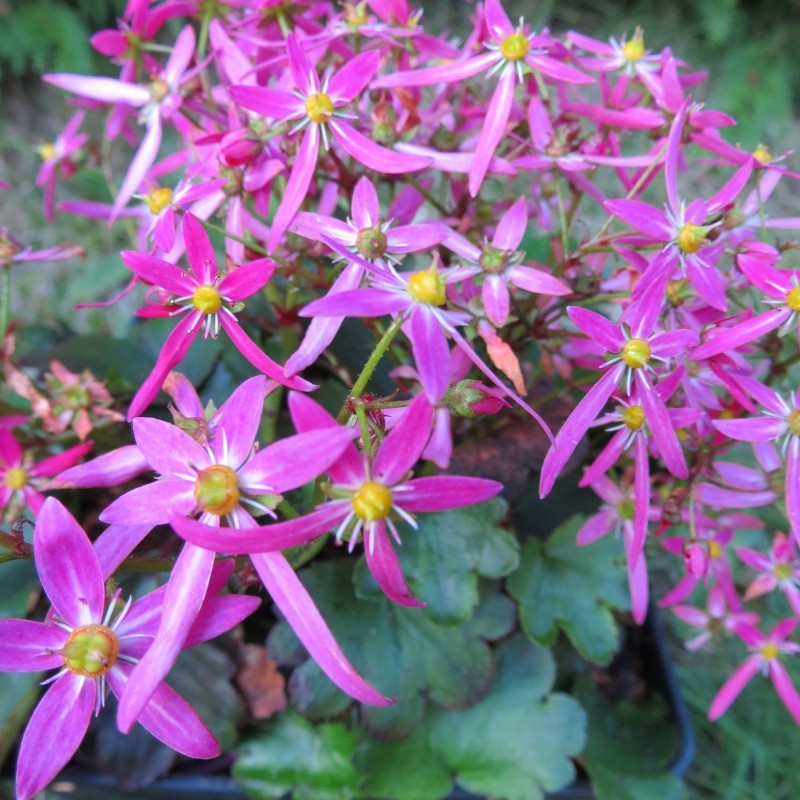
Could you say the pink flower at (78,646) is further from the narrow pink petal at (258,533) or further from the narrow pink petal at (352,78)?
the narrow pink petal at (352,78)

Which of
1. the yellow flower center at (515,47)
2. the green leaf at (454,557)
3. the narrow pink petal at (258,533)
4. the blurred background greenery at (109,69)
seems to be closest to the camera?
the narrow pink petal at (258,533)

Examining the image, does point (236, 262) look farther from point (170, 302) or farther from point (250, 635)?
point (250, 635)

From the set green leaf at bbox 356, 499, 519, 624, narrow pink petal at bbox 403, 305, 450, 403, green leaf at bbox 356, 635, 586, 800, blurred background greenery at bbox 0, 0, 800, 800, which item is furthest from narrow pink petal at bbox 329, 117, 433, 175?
blurred background greenery at bbox 0, 0, 800, 800

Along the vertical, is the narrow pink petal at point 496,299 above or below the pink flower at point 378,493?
above

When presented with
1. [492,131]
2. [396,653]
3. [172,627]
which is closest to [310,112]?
[492,131]

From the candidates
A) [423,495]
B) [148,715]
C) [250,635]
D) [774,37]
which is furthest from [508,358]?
[774,37]

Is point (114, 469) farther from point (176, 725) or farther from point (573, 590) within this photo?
point (573, 590)

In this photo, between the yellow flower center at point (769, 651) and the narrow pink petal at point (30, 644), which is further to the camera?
the yellow flower center at point (769, 651)

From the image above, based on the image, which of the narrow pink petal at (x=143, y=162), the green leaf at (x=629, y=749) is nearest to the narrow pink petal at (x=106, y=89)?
the narrow pink petal at (x=143, y=162)
